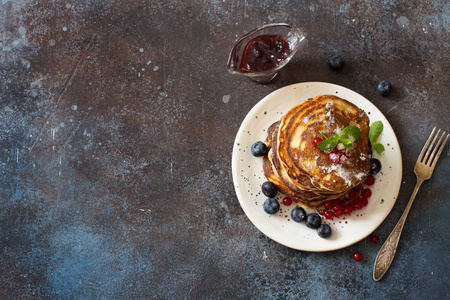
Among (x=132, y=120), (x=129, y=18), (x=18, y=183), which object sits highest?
(x=129, y=18)

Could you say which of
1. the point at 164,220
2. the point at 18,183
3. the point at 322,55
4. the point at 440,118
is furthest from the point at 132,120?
the point at 440,118

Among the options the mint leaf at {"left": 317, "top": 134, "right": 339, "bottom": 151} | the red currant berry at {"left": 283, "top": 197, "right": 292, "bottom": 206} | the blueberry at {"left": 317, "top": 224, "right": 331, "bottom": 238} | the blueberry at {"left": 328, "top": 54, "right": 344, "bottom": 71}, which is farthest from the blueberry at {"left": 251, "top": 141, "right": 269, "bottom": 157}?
the blueberry at {"left": 328, "top": 54, "right": 344, "bottom": 71}

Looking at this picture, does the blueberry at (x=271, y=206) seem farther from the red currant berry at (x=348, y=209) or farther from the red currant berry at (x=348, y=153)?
the red currant berry at (x=348, y=153)

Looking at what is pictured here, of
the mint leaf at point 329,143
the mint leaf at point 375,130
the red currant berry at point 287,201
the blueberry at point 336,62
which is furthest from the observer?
the blueberry at point 336,62

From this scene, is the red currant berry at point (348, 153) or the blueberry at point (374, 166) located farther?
the blueberry at point (374, 166)

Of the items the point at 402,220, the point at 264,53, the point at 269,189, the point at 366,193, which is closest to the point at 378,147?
the point at 366,193

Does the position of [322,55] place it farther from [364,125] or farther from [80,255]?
[80,255]

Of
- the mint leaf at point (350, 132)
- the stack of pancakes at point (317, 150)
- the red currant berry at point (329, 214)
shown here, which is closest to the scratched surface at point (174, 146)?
the red currant berry at point (329, 214)

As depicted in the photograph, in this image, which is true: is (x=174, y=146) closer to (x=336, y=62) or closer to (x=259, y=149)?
(x=259, y=149)
